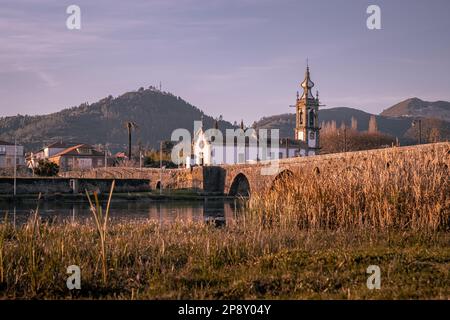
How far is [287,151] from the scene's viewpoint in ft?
326

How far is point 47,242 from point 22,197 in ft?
140

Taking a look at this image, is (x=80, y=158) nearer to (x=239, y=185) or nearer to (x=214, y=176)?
(x=214, y=176)

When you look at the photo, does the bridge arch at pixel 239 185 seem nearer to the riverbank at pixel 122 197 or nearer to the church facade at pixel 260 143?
the riverbank at pixel 122 197

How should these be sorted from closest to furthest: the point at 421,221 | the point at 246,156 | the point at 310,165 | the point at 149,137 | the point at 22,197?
the point at 421,221 < the point at 310,165 < the point at 22,197 < the point at 246,156 < the point at 149,137

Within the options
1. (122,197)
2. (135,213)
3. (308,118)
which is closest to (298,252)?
(135,213)

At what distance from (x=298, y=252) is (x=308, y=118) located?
9773cm

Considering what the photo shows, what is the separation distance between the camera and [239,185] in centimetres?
6838

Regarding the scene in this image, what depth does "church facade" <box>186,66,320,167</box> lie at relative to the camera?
3807 inches

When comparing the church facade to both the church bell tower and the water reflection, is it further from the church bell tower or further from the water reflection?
the water reflection

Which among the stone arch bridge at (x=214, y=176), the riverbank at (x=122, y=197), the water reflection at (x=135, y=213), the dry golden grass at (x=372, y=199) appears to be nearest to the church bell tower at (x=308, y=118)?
the stone arch bridge at (x=214, y=176)
